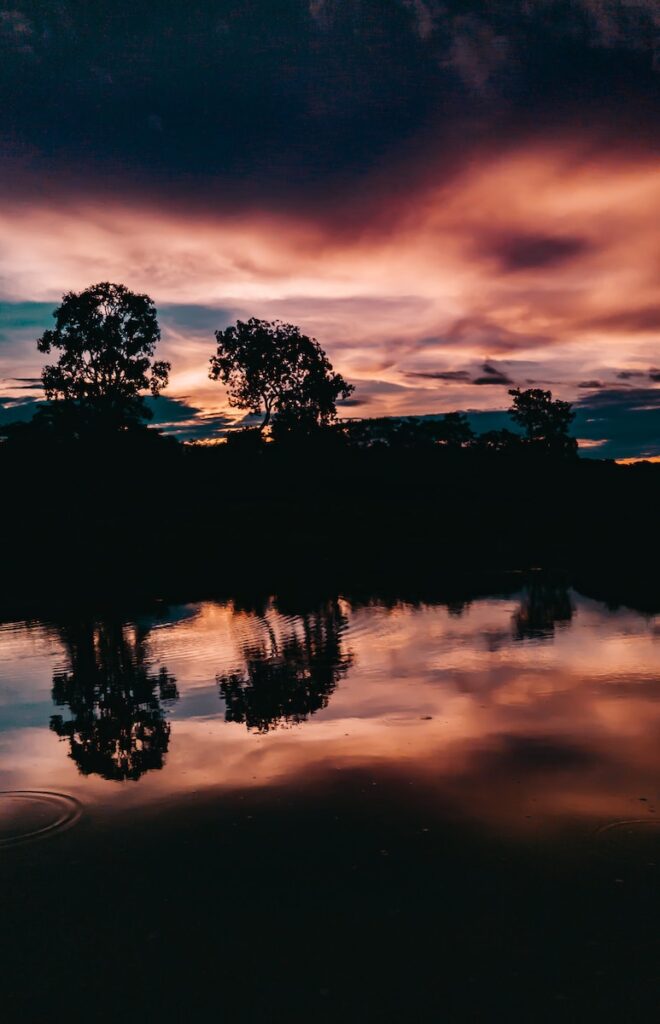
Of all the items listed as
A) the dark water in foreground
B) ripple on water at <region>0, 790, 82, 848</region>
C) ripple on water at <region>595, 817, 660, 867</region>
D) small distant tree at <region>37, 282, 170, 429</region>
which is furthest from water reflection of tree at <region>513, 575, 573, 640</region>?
small distant tree at <region>37, 282, 170, 429</region>

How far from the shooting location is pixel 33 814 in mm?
7820

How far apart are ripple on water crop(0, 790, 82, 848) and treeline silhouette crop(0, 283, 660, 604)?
19.5 m

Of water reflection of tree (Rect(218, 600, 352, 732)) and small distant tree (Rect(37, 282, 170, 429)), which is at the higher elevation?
small distant tree (Rect(37, 282, 170, 429))

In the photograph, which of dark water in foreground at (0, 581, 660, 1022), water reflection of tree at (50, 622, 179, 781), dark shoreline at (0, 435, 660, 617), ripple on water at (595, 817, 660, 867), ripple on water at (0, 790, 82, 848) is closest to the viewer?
dark water in foreground at (0, 581, 660, 1022)

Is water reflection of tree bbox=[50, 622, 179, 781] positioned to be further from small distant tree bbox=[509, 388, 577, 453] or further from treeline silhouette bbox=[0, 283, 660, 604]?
small distant tree bbox=[509, 388, 577, 453]

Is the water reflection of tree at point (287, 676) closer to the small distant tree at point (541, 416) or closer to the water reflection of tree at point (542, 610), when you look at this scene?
the water reflection of tree at point (542, 610)

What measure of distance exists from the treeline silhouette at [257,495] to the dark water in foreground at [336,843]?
1607cm

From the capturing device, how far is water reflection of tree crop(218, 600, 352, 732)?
11156 mm

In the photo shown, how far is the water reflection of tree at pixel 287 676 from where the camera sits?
36.6ft

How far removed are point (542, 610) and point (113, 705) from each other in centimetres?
1163

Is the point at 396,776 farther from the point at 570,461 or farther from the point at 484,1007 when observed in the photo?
the point at 570,461

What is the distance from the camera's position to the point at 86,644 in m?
17.4

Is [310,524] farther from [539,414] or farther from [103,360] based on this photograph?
[539,414]

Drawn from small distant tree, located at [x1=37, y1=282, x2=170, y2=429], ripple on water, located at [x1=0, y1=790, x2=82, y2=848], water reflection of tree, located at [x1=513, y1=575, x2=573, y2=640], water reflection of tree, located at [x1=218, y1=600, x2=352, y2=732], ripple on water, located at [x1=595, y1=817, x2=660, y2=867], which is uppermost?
small distant tree, located at [x1=37, y1=282, x2=170, y2=429]
